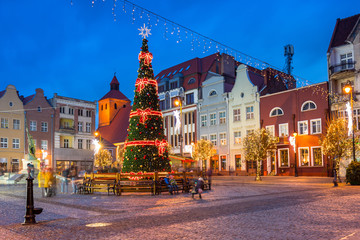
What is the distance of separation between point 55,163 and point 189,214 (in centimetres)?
5095

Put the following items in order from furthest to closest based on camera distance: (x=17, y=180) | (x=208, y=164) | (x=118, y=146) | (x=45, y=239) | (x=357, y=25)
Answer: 1. (x=118, y=146)
2. (x=208, y=164)
3. (x=357, y=25)
4. (x=17, y=180)
5. (x=45, y=239)

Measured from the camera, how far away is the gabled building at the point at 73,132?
59.0 meters

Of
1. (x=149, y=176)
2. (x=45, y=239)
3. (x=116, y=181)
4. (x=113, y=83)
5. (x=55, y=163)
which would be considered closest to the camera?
(x=45, y=239)

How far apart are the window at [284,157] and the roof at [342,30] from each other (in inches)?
511

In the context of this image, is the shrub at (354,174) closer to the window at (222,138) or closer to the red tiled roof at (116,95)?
the window at (222,138)

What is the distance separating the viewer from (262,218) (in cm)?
1010

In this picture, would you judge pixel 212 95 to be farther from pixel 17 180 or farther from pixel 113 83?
pixel 113 83

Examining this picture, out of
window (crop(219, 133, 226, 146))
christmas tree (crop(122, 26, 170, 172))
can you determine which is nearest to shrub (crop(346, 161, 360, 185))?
christmas tree (crop(122, 26, 170, 172))

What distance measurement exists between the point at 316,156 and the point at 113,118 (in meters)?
47.9

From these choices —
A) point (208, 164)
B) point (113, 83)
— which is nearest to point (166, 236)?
point (208, 164)

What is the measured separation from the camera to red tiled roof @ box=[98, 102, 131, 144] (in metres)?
71.1

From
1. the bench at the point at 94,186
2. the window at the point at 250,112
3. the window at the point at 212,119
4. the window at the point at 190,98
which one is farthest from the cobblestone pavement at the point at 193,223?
the window at the point at 190,98

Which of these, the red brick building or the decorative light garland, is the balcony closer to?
the red brick building

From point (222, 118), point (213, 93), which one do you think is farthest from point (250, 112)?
point (213, 93)
